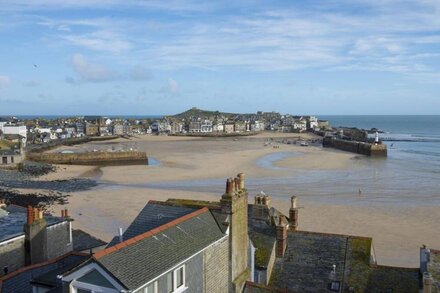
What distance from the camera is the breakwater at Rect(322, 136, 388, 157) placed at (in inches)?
3135

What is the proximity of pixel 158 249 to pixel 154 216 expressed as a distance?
8.97 ft

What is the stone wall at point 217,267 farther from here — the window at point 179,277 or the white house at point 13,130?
the white house at point 13,130

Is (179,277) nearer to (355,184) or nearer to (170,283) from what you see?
(170,283)

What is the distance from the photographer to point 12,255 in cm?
1158

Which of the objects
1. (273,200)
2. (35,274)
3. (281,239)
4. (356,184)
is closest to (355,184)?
(356,184)

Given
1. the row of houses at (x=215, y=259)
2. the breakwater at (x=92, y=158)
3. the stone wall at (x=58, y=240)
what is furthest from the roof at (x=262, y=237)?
the breakwater at (x=92, y=158)

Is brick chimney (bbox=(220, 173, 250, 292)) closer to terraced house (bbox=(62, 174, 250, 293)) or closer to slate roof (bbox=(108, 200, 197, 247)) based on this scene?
terraced house (bbox=(62, 174, 250, 293))

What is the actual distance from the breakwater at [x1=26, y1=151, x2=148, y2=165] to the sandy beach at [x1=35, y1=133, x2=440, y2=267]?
6016 millimetres

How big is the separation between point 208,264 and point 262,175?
148ft

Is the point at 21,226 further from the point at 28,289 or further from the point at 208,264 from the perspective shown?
the point at 208,264

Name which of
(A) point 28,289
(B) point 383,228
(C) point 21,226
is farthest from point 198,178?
(A) point 28,289

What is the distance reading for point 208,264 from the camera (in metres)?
8.09

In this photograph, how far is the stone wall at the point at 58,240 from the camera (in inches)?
497

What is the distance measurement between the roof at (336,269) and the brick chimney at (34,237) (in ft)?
20.1
